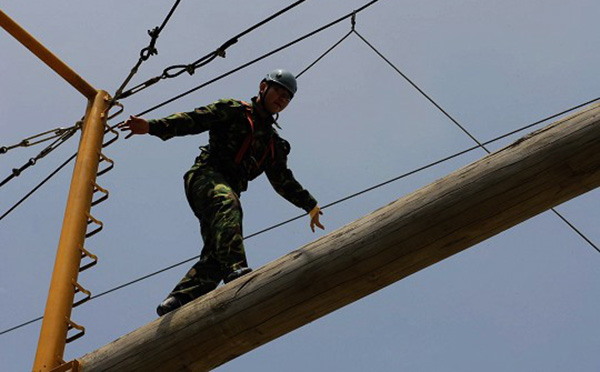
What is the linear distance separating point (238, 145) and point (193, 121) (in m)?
0.30

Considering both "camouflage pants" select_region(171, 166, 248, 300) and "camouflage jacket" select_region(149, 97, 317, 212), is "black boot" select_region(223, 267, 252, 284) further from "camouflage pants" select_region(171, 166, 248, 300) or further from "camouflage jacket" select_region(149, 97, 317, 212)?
"camouflage jacket" select_region(149, 97, 317, 212)

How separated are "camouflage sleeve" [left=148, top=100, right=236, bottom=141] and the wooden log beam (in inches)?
44.3

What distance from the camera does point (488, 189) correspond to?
3617 mm

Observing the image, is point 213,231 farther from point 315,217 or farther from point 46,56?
point 46,56

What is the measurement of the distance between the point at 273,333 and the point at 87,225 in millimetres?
1669

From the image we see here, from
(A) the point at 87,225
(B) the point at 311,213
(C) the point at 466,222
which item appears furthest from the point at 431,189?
(A) the point at 87,225

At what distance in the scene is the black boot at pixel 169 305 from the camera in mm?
4617

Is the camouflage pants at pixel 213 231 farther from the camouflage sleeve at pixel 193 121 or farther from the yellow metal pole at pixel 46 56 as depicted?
the yellow metal pole at pixel 46 56

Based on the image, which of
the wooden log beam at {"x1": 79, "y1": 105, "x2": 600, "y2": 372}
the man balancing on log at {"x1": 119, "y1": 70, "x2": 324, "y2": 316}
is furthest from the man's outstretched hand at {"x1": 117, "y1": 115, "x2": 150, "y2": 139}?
the wooden log beam at {"x1": 79, "y1": 105, "x2": 600, "y2": 372}

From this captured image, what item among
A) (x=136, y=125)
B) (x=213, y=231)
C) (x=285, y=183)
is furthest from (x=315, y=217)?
(x=136, y=125)

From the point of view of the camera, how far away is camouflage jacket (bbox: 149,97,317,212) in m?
5.15

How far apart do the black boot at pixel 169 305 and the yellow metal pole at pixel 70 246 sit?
480 mm

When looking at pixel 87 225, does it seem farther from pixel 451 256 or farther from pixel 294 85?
pixel 451 256

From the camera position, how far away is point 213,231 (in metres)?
4.89
